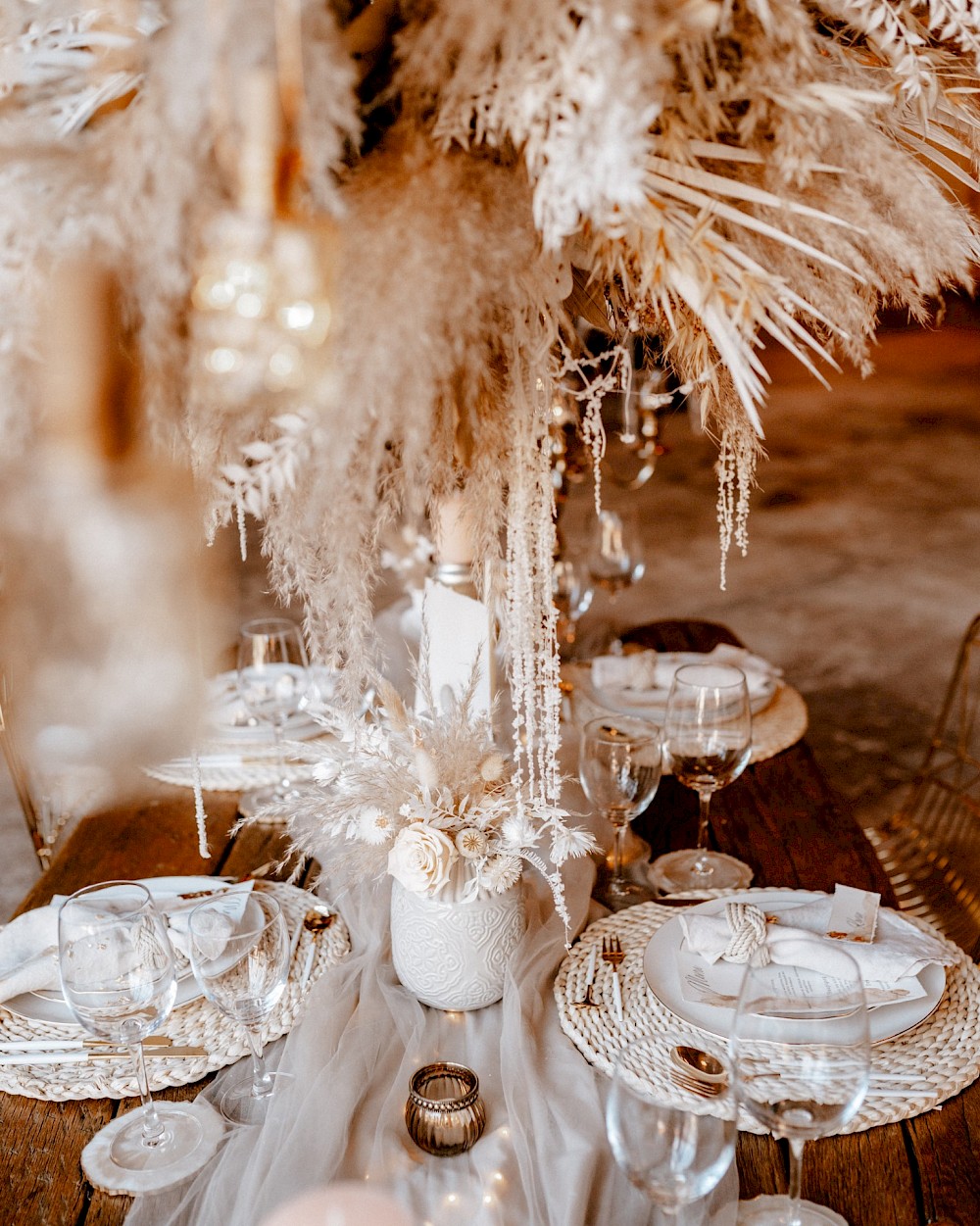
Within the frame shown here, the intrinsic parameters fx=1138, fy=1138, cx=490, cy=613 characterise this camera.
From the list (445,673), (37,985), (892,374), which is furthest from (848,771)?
(892,374)

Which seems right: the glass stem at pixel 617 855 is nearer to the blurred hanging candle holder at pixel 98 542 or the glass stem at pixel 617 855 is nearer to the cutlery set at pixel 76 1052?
the cutlery set at pixel 76 1052

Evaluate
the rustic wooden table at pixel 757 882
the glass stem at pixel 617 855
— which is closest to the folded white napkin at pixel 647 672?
the rustic wooden table at pixel 757 882

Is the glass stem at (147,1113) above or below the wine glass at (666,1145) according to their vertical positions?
below

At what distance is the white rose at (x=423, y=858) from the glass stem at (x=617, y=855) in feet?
1.23

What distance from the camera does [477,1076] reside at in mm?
993

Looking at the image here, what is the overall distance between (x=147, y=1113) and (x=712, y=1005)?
511 millimetres

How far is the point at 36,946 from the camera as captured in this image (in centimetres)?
117

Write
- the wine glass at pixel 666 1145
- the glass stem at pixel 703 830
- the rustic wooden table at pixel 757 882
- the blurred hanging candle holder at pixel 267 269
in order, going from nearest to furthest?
the blurred hanging candle holder at pixel 267 269 < the wine glass at pixel 666 1145 < the rustic wooden table at pixel 757 882 < the glass stem at pixel 703 830

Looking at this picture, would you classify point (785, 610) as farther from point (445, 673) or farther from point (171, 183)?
point (171, 183)

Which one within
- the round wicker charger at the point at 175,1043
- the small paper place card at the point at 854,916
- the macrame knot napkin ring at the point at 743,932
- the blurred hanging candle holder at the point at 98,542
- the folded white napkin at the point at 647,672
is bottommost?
the round wicker charger at the point at 175,1043

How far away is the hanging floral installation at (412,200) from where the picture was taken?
0.68 m

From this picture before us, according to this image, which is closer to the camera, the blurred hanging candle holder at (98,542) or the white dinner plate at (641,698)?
the blurred hanging candle holder at (98,542)

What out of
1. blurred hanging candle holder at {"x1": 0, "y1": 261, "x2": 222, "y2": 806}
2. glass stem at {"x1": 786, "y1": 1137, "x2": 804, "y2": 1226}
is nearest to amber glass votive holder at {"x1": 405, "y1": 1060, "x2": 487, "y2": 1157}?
glass stem at {"x1": 786, "y1": 1137, "x2": 804, "y2": 1226}

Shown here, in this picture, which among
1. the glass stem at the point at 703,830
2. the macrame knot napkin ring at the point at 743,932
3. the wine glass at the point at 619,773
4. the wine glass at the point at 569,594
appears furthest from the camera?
the wine glass at the point at 569,594
